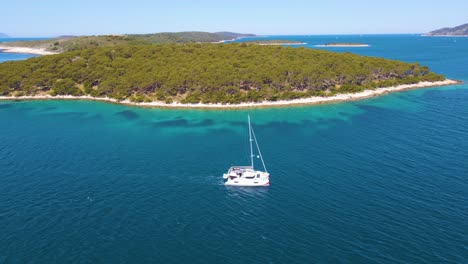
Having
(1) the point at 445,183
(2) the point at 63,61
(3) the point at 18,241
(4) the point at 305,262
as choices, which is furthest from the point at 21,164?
(2) the point at 63,61

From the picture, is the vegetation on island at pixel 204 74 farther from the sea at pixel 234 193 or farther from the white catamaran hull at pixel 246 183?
the white catamaran hull at pixel 246 183

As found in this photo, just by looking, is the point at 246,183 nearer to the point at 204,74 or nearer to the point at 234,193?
the point at 234,193

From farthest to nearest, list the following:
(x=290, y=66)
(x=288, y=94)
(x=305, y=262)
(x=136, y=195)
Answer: (x=290, y=66) < (x=288, y=94) < (x=136, y=195) < (x=305, y=262)

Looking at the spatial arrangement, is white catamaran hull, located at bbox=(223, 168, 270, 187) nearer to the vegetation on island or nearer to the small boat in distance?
the small boat in distance

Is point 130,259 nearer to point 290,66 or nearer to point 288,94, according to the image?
point 288,94

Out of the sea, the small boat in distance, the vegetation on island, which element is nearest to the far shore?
the vegetation on island

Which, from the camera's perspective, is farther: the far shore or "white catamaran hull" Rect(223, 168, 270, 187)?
the far shore
